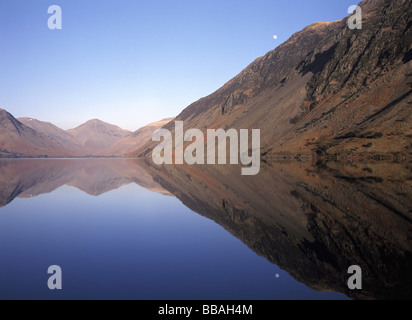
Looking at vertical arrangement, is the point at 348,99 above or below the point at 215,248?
above

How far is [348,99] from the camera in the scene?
283 feet

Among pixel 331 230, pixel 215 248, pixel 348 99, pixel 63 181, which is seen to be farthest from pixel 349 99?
pixel 215 248

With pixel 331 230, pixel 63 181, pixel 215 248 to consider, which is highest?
pixel 63 181

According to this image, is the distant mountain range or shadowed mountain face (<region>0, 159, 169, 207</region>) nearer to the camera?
shadowed mountain face (<region>0, 159, 169, 207</region>)

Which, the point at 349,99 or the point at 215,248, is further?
the point at 349,99

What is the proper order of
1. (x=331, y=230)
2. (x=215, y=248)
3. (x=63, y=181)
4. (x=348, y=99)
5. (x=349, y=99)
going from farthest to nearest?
(x=348, y=99)
(x=349, y=99)
(x=63, y=181)
(x=331, y=230)
(x=215, y=248)

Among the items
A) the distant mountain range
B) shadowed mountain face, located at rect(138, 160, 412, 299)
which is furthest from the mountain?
shadowed mountain face, located at rect(138, 160, 412, 299)

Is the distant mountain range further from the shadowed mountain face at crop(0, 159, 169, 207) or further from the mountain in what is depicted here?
the shadowed mountain face at crop(0, 159, 169, 207)

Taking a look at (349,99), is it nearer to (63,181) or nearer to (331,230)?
(63,181)

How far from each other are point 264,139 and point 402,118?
45.1 meters

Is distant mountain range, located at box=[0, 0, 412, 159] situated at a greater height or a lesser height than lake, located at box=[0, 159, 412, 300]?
greater

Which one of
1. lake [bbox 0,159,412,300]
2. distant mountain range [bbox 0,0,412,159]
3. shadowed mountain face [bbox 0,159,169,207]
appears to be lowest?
lake [bbox 0,159,412,300]

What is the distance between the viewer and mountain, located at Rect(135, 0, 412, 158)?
2603 inches

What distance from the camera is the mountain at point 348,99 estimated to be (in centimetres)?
6612
